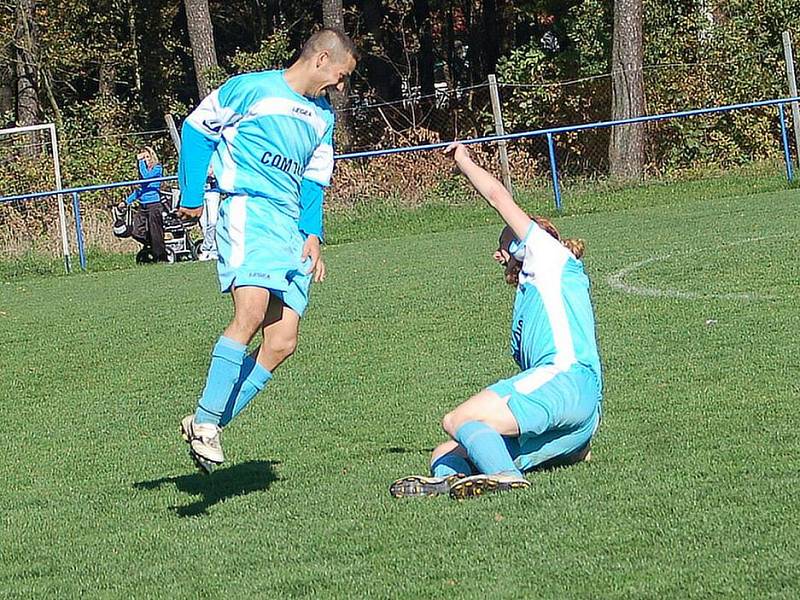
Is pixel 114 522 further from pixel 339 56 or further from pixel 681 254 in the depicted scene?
pixel 681 254

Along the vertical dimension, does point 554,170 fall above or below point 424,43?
below

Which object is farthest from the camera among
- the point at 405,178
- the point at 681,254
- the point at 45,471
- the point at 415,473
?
the point at 405,178

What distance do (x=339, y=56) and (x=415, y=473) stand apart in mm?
1794

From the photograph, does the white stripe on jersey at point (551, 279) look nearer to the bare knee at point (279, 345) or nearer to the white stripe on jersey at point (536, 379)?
the white stripe on jersey at point (536, 379)

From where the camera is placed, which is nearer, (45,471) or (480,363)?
(45,471)

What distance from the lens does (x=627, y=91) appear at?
88.7 feet

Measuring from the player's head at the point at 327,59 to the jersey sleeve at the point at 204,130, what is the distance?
257 millimetres

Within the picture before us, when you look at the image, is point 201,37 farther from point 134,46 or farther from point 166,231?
point 166,231

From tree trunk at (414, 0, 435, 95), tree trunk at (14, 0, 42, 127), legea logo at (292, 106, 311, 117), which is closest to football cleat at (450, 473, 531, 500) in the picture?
legea logo at (292, 106, 311, 117)

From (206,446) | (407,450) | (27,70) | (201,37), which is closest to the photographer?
(206,446)

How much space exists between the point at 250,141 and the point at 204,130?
201mm

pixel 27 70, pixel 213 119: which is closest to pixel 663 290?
pixel 213 119

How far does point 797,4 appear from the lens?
29656 millimetres

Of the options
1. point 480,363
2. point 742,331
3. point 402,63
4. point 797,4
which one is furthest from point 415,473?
point 402,63
